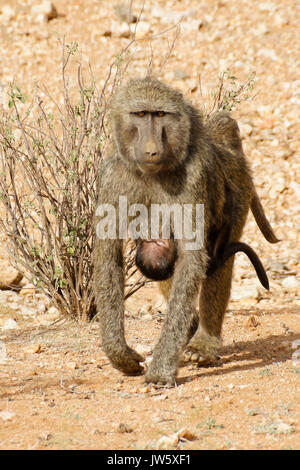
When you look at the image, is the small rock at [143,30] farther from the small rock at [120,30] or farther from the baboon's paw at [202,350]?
the baboon's paw at [202,350]

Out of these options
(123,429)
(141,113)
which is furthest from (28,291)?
(123,429)

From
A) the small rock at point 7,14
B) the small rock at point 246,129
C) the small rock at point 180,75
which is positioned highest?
the small rock at point 7,14

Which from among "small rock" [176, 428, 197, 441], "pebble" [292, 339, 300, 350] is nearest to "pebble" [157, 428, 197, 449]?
"small rock" [176, 428, 197, 441]

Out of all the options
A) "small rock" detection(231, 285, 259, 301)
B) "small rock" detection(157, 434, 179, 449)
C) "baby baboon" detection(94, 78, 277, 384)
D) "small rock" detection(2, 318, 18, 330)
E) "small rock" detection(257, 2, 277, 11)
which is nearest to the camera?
"small rock" detection(157, 434, 179, 449)

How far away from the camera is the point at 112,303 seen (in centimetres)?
382

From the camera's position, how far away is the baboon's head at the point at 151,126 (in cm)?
353

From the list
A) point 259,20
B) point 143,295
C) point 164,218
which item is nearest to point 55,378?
point 164,218

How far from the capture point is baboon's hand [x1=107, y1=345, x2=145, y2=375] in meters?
3.75

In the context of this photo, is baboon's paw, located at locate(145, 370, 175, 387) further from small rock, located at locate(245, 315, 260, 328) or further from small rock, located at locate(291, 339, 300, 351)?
small rock, located at locate(245, 315, 260, 328)

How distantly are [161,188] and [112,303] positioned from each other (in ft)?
2.10

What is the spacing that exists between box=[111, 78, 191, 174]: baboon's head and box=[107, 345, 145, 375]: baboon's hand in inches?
35.8

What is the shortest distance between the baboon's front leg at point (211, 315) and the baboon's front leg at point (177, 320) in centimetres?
46

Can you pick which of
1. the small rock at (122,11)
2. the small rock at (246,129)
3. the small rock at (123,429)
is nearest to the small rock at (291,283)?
the small rock at (246,129)

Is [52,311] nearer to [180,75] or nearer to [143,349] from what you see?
[143,349]
